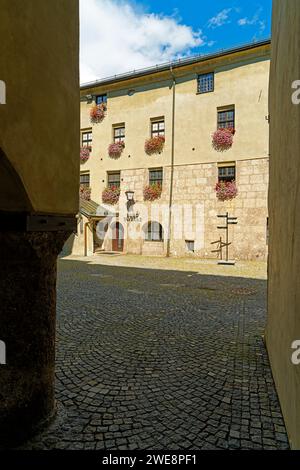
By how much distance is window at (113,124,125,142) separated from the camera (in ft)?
68.5

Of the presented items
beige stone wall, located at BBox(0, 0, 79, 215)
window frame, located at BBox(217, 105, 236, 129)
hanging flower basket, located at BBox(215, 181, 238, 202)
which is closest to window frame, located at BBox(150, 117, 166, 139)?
window frame, located at BBox(217, 105, 236, 129)

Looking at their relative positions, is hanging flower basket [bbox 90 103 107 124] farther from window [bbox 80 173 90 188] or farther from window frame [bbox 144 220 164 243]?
window frame [bbox 144 220 164 243]

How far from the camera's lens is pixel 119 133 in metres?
21.0

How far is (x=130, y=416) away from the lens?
281 centimetres

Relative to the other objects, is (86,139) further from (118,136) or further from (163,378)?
(163,378)

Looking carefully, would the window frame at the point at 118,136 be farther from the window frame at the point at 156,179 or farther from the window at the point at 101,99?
the window frame at the point at 156,179

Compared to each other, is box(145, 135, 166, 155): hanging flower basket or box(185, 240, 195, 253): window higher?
box(145, 135, 166, 155): hanging flower basket

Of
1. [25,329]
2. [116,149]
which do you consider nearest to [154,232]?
[116,149]

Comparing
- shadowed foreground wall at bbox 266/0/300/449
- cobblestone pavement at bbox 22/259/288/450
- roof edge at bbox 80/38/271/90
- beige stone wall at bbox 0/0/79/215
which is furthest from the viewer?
roof edge at bbox 80/38/271/90

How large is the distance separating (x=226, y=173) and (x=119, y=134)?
8609 millimetres

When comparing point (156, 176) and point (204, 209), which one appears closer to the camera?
point (204, 209)

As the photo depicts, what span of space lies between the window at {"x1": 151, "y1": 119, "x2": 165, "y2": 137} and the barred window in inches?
93.2
